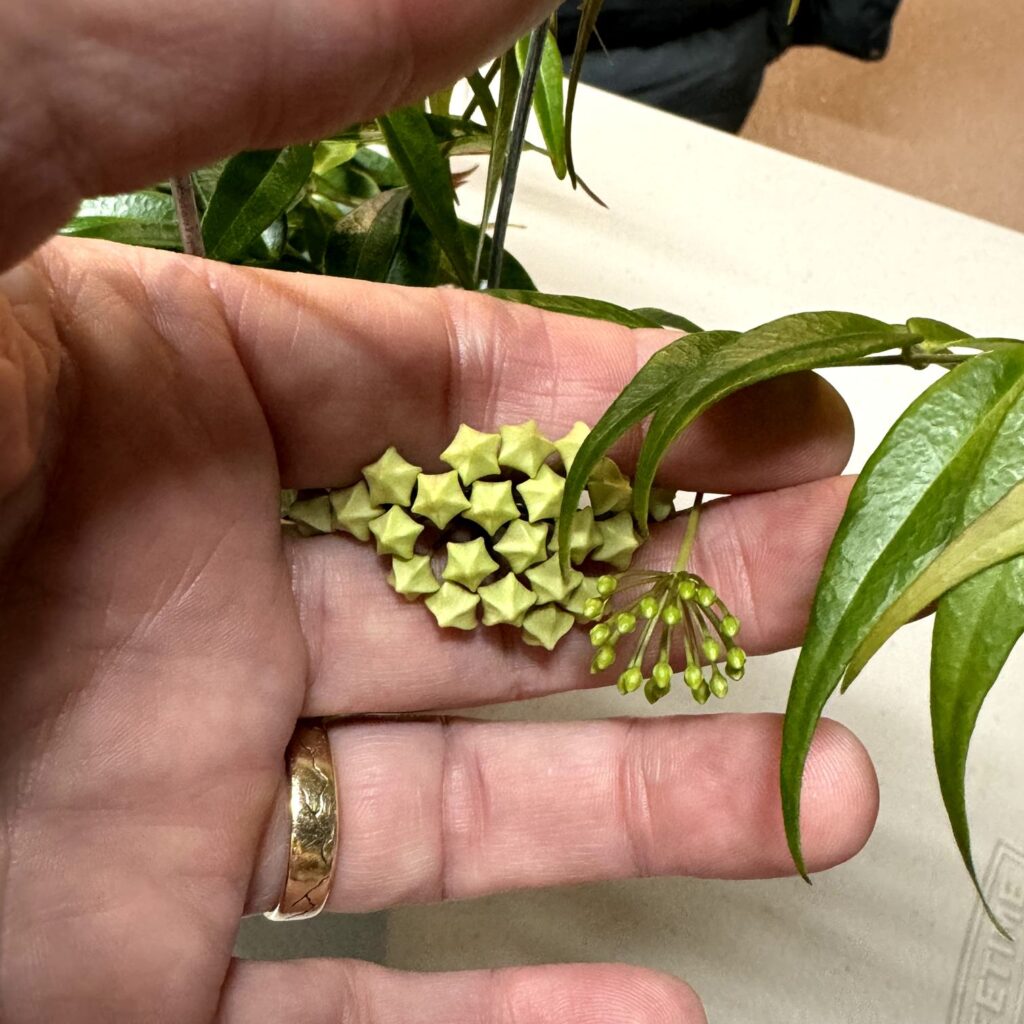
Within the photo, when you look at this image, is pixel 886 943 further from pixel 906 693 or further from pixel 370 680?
pixel 370 680

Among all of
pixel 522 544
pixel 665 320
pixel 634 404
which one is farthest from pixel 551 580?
pixel 665 320

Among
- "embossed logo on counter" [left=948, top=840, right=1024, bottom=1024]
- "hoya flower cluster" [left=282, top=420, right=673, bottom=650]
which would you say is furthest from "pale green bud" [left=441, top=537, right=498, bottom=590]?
Result: "embossed logo on counter" [left=948, top=840, right=1024, bottom=1024]

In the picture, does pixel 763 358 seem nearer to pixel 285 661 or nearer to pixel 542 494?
pixel 542 494

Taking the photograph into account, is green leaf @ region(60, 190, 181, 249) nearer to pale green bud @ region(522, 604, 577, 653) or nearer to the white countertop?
pale green bud @ region(522, 604, 577, 653)

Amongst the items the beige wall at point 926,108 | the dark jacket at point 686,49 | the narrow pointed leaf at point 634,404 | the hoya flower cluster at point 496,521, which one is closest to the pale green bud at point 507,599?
the hoya flower cluster at point 496,521

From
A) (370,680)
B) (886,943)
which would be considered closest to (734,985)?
(886,943)
